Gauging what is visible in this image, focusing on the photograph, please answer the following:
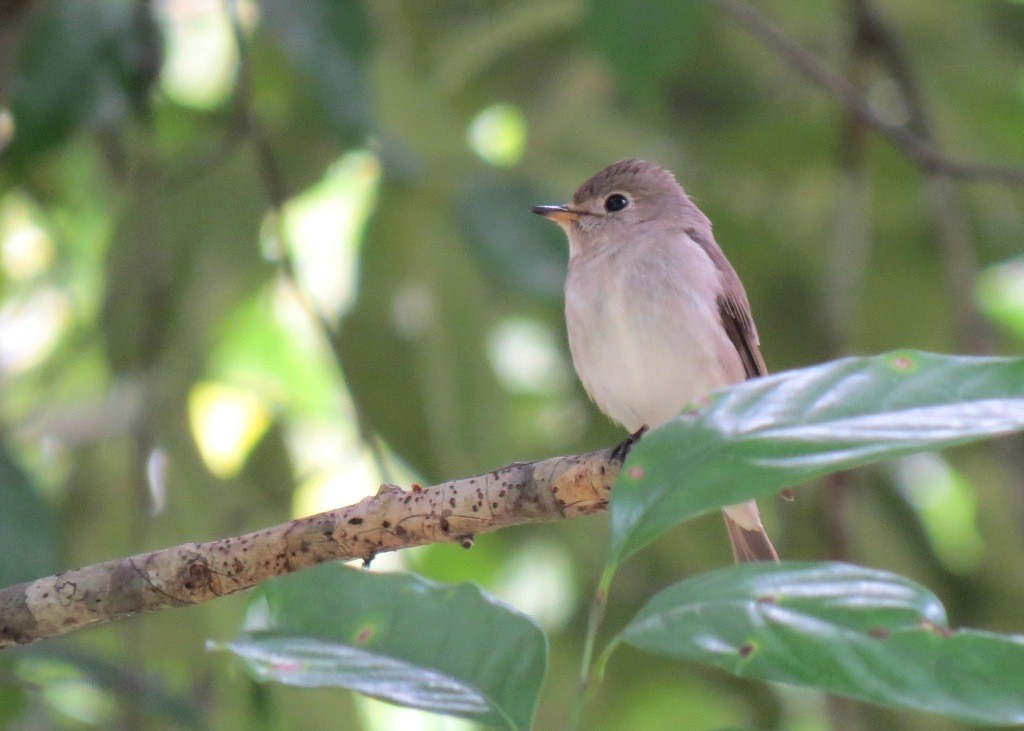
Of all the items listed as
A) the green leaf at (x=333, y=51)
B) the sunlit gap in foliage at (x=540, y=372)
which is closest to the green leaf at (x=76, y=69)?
the green leaf at (x=333, y=51)

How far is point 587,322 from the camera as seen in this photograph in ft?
14.4

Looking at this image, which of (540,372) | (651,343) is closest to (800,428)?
(651,343)

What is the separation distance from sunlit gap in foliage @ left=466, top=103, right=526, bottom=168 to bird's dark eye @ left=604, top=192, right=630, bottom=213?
469mm

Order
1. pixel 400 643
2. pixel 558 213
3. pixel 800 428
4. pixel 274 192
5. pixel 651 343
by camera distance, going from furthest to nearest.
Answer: pixel 558 213, pixel 274 192, pixel 651 343, pixel 400 643, pixel 800 428

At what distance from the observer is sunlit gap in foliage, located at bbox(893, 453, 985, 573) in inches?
235

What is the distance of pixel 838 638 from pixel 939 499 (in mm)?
5204

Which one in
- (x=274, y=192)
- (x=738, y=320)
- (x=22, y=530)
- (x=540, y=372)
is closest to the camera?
(x=22, y=530)

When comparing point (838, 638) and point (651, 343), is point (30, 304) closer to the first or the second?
→ point (651, 343)

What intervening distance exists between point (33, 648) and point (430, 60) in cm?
323

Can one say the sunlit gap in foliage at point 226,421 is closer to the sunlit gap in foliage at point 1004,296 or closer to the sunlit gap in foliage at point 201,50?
the sunlit gap in foliage at point 201,50

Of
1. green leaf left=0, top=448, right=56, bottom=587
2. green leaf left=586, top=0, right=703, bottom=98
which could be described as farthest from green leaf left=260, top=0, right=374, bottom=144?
green leaf left=0, top=448, right=56, bottom=587

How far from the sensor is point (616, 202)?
16.9ft

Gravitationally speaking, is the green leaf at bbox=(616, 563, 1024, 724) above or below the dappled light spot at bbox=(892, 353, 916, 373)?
below

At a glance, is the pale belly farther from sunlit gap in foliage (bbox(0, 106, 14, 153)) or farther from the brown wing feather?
sunlit gap in foliage (bbox(0, 106, 14, 153))
